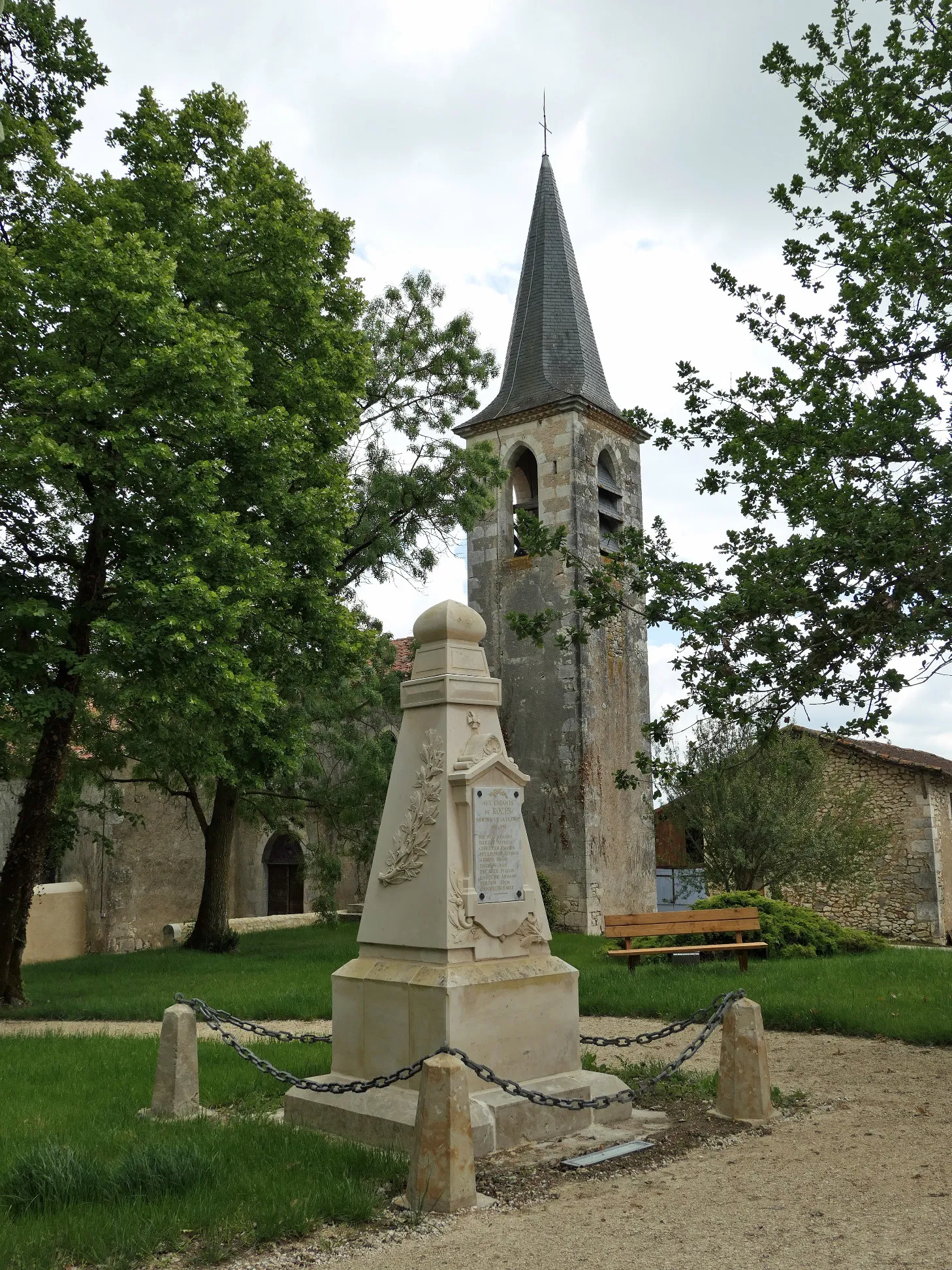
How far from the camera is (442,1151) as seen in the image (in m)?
5.08

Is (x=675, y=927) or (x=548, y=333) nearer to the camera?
(x=675, y=927)

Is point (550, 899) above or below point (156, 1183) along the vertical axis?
above

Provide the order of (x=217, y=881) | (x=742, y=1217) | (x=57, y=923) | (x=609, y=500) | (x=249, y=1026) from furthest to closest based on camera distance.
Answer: (x=609, y=500) → (x=57, y=923) → (x=217, y=881) → (x=249, y=1026) → (x=742, y=1217)

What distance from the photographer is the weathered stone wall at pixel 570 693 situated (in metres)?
21.8

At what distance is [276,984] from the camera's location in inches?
529

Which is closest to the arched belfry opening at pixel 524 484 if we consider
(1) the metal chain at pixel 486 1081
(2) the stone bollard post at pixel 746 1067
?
(1) the metal chain at pixel 486 1081

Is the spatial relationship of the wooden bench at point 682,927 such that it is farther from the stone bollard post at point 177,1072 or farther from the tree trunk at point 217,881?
the tree trunk at point 217,881

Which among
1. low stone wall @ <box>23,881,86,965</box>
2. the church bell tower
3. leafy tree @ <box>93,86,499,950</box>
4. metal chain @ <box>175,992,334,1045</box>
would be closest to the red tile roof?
the church bell tower

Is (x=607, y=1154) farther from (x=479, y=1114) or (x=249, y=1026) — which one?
(x=249, y=1026)

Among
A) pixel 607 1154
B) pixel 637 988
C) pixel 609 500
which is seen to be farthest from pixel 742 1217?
pixel 609 500

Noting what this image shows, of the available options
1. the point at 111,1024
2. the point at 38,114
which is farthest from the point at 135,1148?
the point at 38,114

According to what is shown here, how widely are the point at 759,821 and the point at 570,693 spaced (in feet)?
14.9

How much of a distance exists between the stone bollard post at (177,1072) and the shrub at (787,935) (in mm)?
8778

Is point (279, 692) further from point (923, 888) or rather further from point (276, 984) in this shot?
point (923, 888)
